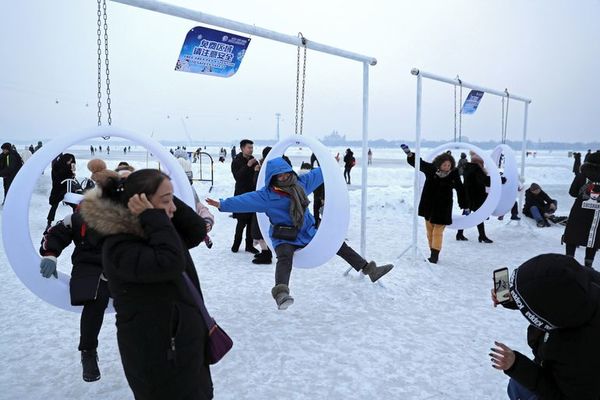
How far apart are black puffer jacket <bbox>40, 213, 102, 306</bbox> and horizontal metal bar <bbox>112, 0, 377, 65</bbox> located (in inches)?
78.2

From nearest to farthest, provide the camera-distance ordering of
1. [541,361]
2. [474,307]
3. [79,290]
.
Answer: [541,361], [79,290], [474,307]

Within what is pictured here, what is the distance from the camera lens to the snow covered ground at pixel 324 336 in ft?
10.0

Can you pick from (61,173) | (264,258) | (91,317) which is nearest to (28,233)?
(91,317)

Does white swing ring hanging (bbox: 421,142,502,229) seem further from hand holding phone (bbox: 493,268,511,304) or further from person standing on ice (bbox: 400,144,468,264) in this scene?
hand holding phone (bbox: 493,268,511,304)

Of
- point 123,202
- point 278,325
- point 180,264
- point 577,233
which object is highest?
point 123,202

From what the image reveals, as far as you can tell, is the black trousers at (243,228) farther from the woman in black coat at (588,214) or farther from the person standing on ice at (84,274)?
the woman in black coat at (588,214)

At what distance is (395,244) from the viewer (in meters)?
7.95

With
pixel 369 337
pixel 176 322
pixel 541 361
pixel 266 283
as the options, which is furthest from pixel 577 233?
pixel 176 322

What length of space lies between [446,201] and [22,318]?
552 centimetres

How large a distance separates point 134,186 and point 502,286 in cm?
165

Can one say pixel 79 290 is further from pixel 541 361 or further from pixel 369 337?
pixel 541 361

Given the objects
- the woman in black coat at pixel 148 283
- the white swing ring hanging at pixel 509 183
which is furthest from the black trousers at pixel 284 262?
the white swing ring hanging at pixel 509 183

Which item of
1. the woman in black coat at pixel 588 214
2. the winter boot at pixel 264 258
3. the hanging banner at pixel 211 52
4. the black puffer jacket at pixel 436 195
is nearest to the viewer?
the hanging banner at pixel 211 52

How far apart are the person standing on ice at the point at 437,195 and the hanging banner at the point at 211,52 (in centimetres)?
296
